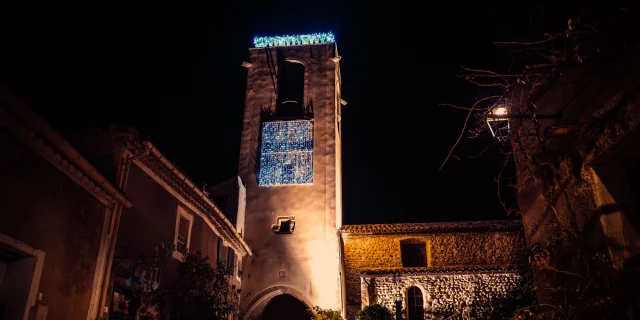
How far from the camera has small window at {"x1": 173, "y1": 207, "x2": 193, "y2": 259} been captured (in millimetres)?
15273

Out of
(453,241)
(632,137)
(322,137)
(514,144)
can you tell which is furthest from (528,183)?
(322,137)

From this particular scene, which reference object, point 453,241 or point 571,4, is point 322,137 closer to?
point 453,241

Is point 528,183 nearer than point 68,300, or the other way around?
point 528,183

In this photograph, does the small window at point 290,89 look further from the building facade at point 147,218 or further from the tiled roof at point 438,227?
the building facade at point 147,218

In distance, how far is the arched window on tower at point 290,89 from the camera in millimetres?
30203

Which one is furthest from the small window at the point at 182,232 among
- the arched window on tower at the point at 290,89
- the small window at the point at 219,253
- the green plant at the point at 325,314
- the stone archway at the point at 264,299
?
the arched window on tower at the point at 290,89

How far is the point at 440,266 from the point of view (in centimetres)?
2508

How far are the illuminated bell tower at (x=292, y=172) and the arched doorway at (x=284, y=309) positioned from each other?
1.68 meters

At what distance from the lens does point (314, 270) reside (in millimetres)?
25234

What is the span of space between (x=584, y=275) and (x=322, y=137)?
2168 cm

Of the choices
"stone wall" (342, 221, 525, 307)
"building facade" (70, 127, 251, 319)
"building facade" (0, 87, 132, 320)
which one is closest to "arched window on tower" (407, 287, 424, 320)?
"stone wall" (342, 221, 525, 307)

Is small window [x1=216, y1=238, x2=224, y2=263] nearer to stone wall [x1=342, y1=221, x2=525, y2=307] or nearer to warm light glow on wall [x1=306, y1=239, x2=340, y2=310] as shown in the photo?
warm light glow on wall [x1=306, y1=239, x2=340, y2=310]

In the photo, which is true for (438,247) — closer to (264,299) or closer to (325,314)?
(325,314)

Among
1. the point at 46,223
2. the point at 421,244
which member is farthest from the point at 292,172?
the point at 46,223
